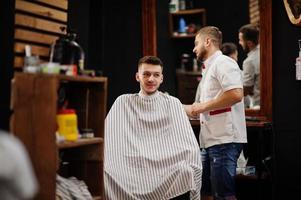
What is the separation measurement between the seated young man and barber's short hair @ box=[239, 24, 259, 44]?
135cm

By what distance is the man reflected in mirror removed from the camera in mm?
4043

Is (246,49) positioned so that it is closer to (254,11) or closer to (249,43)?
(249,43)

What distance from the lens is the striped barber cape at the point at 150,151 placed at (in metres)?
2.76

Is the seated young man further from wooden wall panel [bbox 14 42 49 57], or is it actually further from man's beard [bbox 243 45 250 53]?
man's beard [bbox 243 45 250 53]

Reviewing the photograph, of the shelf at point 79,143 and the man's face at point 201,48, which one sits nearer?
the shelf at point 79,143

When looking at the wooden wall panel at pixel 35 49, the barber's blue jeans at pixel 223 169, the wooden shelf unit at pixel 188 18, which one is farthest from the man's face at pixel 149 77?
the wooden shelf unit at pixel 188 18

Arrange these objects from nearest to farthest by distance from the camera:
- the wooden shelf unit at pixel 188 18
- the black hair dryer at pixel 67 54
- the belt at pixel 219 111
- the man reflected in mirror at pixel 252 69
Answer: the black hair dryer at pixel 67 54 < the belt at pixel 219 111 < the man reflected in mirror at pixel 252 69 < the wooden shelf unit at pixel 188 18

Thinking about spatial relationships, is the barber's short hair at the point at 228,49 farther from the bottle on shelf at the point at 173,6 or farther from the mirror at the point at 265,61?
the bottle on shelf at the point at 173,6

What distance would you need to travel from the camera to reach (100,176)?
2443mm

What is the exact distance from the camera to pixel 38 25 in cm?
251

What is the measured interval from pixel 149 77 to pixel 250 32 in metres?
1.51

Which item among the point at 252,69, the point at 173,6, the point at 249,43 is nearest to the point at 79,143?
the point at 252,69

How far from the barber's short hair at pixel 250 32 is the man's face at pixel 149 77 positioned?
1.35 m

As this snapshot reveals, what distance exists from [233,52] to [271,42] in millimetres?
444
